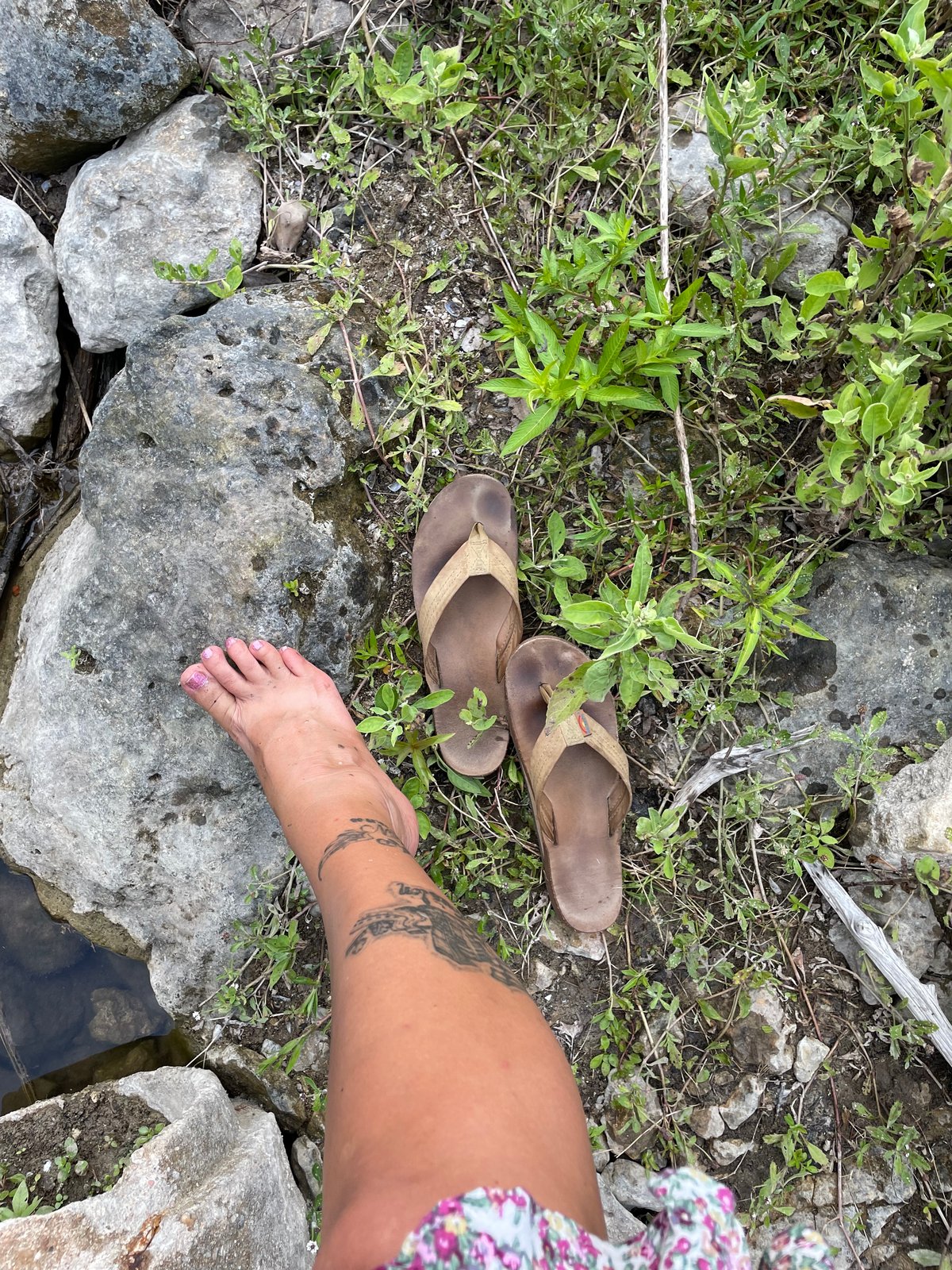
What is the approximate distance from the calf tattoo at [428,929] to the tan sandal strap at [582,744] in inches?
28.3

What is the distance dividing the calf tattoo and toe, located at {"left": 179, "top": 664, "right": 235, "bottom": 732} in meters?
0.86

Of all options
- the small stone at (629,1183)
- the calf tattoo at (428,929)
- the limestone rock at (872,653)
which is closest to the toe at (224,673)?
the calf tattoo at (428,929)

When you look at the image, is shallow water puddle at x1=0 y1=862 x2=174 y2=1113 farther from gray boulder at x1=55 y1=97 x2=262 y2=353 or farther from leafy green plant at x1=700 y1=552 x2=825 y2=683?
leafy green plant at x1=700 y1=552 x2=825 y2=683

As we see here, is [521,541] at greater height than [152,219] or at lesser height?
lesser

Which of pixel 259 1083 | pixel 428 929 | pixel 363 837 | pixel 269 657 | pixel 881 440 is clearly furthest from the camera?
pixel 259 1083

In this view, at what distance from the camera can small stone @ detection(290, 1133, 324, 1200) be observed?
255 cm

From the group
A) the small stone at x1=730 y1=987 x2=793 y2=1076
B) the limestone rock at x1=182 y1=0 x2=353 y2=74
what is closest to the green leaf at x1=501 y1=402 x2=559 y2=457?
the limestone rock at x1=182 y1=0 x2=353 y2=74

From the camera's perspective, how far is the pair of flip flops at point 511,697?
2.62 meters

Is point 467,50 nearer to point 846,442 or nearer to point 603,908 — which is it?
point 846,442

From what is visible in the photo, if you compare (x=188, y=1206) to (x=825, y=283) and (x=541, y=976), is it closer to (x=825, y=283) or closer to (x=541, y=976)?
(x=541, y=976)

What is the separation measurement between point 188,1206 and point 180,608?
1.69m

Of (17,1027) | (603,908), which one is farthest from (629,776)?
(17,1027)

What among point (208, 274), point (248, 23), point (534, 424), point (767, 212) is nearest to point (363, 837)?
point (534, 424)

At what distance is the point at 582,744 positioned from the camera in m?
2.68
